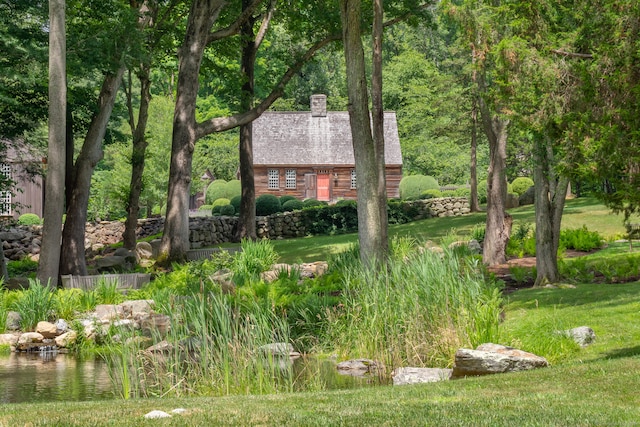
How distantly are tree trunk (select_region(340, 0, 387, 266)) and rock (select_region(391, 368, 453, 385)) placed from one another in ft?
13.9

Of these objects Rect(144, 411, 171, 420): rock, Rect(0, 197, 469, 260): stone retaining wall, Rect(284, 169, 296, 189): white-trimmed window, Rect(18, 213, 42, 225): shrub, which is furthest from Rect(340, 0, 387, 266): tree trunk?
Rect(284, 169, 296, 189): white-trimmed window

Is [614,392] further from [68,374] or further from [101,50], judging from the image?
[101,50]

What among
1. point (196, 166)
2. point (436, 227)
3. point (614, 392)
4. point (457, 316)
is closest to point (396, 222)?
point (436, 227)

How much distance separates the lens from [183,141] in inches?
798

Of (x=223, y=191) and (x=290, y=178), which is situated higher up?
(x=290, y=178)

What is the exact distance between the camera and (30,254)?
86.0 feet

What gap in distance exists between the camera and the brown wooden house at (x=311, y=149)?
4772 cm

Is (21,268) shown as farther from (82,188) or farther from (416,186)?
(416,186)

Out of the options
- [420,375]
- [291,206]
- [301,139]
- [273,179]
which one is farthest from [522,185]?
[420,375]

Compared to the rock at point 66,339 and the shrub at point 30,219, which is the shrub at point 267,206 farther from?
the rock at point 66,339

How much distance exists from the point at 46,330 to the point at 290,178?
115 feet

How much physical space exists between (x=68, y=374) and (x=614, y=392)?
701cm

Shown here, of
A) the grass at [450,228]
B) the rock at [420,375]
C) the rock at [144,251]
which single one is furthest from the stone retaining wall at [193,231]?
the rock at [420,375]

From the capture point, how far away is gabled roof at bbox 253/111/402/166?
47719 millimetres
